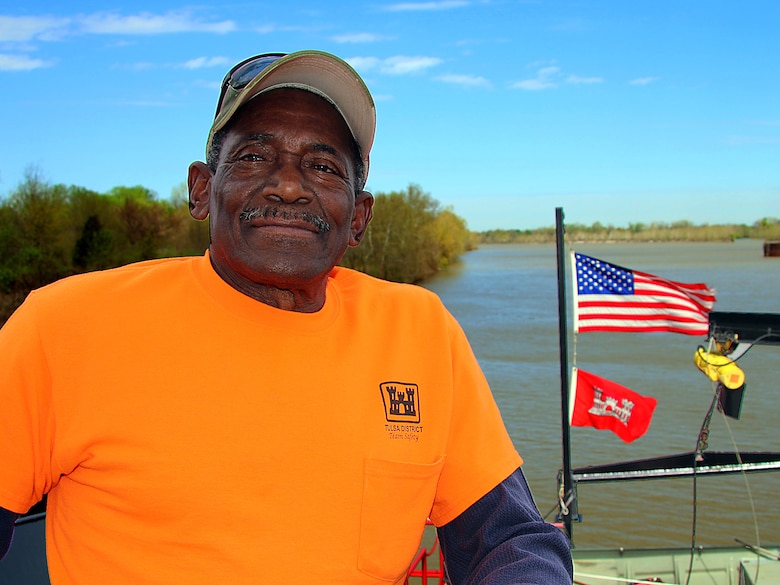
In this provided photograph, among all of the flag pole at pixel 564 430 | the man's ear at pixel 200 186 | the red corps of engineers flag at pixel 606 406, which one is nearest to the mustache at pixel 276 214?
the man's ear at pixel 200 186

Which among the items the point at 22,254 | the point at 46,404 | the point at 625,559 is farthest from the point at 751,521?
the point at 22,254

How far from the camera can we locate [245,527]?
4.33 feet

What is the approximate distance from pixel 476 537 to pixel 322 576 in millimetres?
334

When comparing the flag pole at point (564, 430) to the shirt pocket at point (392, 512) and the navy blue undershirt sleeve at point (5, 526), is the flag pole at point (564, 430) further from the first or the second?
the navy blue undershirt sleeve at point (5, 526)

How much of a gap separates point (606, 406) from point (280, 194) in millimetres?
5658

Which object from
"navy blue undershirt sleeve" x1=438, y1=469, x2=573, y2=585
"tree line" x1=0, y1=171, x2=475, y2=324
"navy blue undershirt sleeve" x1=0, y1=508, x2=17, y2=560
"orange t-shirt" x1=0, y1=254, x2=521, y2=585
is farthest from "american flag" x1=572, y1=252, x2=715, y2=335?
"tree line" x1=0, y1=171, x2=475, y2=324

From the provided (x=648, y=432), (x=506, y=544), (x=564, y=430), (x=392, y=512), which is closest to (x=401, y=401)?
(x=392, y=512)

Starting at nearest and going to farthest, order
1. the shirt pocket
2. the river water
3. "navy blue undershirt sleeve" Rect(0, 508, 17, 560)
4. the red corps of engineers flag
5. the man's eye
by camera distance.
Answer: "navy blue undershirt sleeve" Rect(0, 508, 17, 560)
the shirt pocket
the man's eye
the red corps of engineers flag
the river water

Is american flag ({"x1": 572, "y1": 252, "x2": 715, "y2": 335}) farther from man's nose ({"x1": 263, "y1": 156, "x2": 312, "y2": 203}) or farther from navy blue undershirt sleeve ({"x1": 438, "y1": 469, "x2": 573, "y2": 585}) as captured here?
man's nose ({"x1": 263, "y1": 156, "x2": 312, "y2": 203})

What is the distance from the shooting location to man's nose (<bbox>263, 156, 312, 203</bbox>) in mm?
1459

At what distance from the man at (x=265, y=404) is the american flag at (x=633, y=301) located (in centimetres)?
508

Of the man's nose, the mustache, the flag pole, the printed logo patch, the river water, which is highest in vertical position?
the man's nose

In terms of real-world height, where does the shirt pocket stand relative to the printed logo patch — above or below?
below

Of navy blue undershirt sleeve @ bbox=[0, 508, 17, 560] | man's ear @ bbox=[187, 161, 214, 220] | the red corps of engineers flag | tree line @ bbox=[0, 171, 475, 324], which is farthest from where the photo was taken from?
tree line @ bbox=[0, 171, 475, 324]
